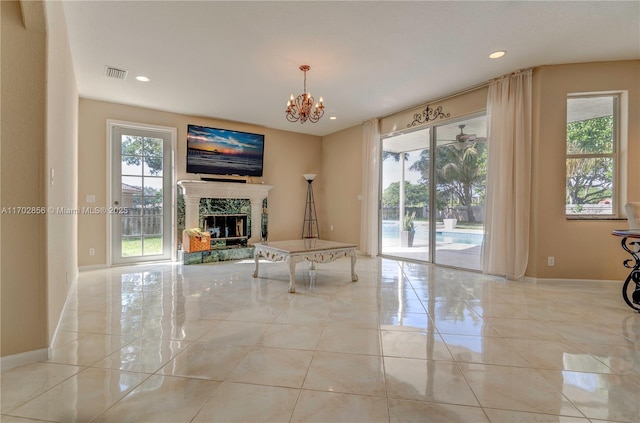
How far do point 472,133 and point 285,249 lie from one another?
3.55 metres

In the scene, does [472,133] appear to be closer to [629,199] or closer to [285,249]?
[629,199]

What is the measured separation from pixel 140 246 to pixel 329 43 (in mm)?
4694

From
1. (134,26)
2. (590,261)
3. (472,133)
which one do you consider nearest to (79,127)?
(134,26)

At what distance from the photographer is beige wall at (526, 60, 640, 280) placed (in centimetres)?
386

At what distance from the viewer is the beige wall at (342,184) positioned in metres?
6.63

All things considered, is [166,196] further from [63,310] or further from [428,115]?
[428,115]

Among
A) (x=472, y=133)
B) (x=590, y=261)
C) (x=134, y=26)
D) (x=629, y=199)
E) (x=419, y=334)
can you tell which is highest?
(x=134, y=26)

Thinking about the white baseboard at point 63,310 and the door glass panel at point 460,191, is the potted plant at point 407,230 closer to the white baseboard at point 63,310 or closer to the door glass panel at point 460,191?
the door glass panel at point 460,191

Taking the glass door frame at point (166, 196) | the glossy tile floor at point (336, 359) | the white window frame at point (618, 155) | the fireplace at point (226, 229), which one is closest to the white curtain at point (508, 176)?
the white window frame at point (618, 155)

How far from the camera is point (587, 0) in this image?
2656 mm

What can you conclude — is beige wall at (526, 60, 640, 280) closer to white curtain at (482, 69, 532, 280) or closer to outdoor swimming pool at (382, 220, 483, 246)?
white curtain at (482, 69, 532, 280)

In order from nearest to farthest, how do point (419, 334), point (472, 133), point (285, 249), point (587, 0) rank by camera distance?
point (419, 334) → point (587, 0) → point (285, 249) → point (472, 133)

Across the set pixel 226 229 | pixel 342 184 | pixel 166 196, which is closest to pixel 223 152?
pixel 166 196

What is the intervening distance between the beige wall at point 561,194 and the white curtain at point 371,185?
2700mm
